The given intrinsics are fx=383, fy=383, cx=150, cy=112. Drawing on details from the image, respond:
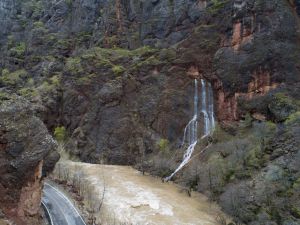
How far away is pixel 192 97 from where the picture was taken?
67812mm

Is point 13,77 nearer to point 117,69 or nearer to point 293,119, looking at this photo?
point 117,69

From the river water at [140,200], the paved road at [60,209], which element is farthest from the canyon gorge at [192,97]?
the paved road at [60,209]

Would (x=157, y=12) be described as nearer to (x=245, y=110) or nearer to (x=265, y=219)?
(x=245, y=110)

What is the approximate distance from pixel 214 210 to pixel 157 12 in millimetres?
49244

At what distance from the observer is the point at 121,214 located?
145 ft

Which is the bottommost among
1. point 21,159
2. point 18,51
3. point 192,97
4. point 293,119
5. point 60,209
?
point 60,209

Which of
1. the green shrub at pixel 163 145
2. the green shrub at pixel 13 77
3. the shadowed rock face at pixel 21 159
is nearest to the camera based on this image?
the shadowed rock face at pixel 21 159

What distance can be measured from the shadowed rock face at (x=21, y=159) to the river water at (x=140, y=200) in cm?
Answer: 1371

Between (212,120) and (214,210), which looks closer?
(214,210)

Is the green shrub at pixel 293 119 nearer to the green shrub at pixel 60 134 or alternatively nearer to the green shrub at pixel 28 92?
the green shrub at pixel 60 134

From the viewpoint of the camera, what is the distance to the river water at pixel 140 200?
43250mm

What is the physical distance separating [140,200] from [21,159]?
75.1ft

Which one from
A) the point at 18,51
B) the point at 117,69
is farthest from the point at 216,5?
the point at 18,51

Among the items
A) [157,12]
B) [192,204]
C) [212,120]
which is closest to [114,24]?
[157,12]
